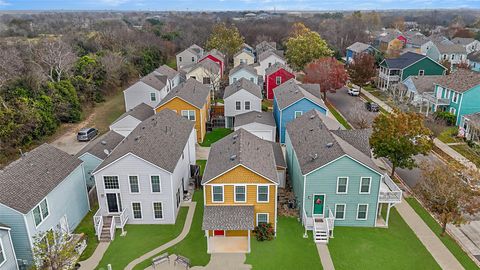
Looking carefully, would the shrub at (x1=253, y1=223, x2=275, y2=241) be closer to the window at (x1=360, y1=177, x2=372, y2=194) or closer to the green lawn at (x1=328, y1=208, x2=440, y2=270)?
the green lawn at (x1=328, y1=208, x2=440, y2=270)

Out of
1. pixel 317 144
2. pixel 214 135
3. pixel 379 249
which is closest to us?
pixel 379 249

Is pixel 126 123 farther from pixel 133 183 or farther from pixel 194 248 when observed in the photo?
pixel 194 248

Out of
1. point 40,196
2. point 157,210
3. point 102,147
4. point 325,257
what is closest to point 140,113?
point 102,147

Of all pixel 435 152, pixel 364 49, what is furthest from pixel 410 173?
pixel 364 49

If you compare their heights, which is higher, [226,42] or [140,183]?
[226,42]

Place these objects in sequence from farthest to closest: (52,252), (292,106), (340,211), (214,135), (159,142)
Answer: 1. (214,135)
2. (292,106)
3. (159,142)
4. (340,211)
5. (52,252)

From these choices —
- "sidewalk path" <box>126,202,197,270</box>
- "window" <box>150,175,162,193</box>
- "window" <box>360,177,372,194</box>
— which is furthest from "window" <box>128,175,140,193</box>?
"window" <box>360,177,372,194</box>
